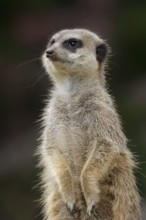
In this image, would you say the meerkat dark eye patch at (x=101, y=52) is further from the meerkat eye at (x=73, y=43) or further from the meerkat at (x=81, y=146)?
the meerkat eye at (x=73, y=43)

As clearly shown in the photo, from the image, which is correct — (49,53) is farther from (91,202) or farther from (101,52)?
(91,202)

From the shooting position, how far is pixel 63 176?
29.4 ft

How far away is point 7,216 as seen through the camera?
16.0 meters

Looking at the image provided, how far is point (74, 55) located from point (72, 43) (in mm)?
111

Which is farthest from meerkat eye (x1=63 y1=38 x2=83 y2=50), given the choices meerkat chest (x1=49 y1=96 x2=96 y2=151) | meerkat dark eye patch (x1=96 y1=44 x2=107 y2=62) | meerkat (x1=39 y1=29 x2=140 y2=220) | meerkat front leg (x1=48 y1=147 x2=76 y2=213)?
meerkat front leg (x1=48 y1=147 x2=76 y2=213)

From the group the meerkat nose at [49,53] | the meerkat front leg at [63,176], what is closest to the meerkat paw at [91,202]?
the meerkat front leg at [63,176]


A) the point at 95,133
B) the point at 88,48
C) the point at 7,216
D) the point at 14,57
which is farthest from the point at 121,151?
the point at 14,57

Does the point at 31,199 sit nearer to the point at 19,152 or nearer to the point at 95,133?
the point at 19,152

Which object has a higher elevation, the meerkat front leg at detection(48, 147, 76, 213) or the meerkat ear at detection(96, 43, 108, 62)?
the meerkat ear at detection(96, 43, 108, 62)

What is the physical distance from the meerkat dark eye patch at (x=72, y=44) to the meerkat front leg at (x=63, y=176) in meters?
0.83

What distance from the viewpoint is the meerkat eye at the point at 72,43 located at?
9.30 metres

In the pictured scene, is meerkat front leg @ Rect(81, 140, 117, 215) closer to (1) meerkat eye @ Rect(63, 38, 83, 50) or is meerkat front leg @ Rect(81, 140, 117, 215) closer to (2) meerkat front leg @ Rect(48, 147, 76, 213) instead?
→ (2) meerkat front leg @ Rect(48, 147, 76, 213)

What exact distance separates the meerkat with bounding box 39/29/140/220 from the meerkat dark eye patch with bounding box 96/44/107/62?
0.30ft

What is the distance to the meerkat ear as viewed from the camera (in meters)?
9.48
